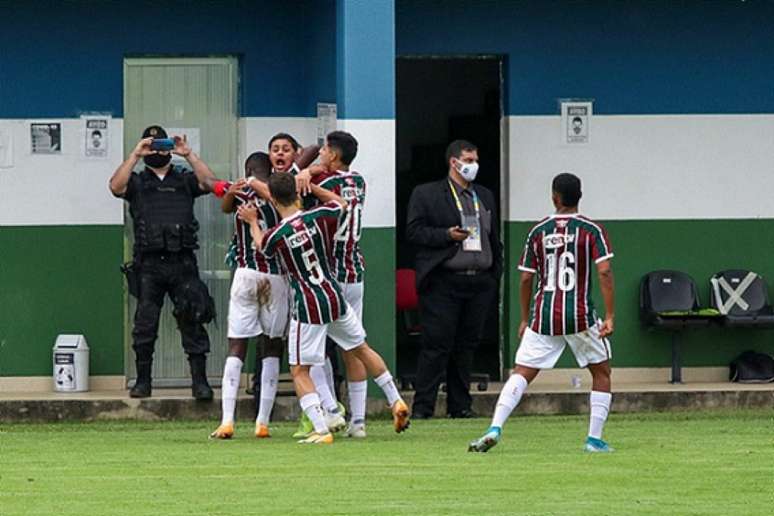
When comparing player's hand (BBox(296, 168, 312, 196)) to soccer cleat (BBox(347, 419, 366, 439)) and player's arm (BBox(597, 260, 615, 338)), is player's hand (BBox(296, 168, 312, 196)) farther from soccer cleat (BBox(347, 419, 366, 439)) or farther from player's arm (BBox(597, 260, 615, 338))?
player's arm (BBox(597, 260, 615, 338))

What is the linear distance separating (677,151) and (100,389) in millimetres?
5443

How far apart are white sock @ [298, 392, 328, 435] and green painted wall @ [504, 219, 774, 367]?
4.55 m

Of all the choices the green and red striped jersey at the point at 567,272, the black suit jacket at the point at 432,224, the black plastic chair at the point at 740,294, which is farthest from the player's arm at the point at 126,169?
the black plastic chair at the point at 740,294

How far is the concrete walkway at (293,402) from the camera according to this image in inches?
679

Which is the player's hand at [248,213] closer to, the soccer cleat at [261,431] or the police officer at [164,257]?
the soccer cleat at [261,431]

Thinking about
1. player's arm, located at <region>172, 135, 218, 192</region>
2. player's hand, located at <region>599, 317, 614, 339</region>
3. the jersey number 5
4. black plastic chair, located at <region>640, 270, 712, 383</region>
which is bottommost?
black plastic chair, located at <region>640, 270, 712, 383</region>

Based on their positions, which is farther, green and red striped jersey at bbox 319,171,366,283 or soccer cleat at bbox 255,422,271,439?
soccer cleat at bbox 255,422,271,439

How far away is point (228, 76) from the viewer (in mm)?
18516

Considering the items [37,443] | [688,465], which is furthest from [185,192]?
[688,465]

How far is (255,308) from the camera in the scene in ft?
50.1

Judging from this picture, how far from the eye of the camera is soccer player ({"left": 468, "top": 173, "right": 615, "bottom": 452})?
13.6 meters

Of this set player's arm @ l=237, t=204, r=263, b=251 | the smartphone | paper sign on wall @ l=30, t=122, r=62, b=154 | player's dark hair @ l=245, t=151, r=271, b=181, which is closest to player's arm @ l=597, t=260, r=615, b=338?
player's arm @ l=237, t=204, r=263, b=251

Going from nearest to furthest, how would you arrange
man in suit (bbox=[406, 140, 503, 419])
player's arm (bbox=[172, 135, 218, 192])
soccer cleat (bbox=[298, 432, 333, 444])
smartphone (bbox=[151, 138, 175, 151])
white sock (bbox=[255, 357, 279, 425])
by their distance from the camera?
1. soccer cleat (bbox=[298, 432, 333, 444])
2. white sock (bbox=[255, 357, 279, 425])
3. player's arm (bbox=[172, 135, 218, 192])
4. smartphone (bbox=[151, 138, 175, 151])
5. man in suit (bbox=[406, 140, 503, 419])

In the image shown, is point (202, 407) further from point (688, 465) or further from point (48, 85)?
point (688, 465)
